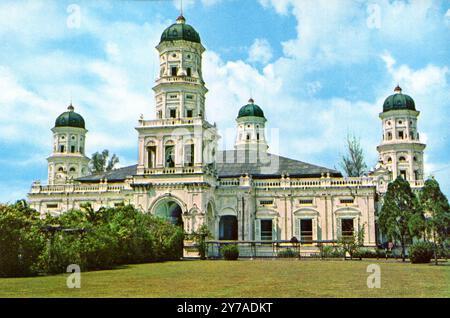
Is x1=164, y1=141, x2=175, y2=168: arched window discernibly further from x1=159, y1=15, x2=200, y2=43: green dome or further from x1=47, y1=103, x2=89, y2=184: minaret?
x1=47, y1=103, x2=89, y2=184: minaret

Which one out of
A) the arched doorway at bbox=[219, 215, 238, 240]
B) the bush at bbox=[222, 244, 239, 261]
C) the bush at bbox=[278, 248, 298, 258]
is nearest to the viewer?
the bush at bbox=[222, 244, 239, 261]

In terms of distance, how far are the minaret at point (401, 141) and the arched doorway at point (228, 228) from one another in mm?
19150

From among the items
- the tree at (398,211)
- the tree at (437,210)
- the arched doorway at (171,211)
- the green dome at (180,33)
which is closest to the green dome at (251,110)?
the green dome at (180,33)

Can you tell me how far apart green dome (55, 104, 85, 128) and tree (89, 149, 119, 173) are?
12476 millimetres

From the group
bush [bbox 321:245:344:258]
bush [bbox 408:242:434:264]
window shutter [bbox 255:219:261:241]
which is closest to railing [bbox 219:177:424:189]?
window shutter [bbox 255:219:261:241]

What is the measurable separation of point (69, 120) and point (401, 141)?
40485mm

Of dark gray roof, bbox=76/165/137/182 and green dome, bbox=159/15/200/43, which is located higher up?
green dome, bbox=159/15/200/43

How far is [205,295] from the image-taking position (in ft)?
45.3

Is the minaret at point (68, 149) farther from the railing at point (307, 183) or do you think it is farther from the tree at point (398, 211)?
the tree at point (398, 211)

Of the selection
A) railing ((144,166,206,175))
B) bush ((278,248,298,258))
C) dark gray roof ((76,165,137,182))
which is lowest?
bush ((278,248,298,258))

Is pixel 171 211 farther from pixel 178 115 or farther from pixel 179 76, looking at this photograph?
pixel 179 76

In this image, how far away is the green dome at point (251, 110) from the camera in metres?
67.9

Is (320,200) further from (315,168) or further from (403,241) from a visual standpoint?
(403,241)

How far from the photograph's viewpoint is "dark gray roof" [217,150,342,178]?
2023 inches
